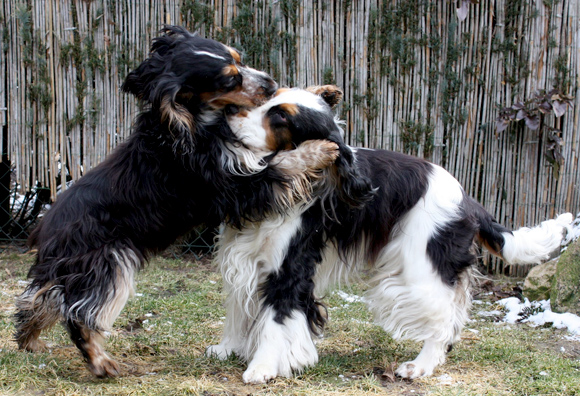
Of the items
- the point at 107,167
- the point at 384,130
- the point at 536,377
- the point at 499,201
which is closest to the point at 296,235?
the point at 107,167

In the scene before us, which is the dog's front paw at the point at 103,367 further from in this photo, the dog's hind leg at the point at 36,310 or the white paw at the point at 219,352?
the white paw at the point at 219,352

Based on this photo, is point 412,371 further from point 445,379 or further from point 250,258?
point 250,258

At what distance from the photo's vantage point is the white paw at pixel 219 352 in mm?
3570

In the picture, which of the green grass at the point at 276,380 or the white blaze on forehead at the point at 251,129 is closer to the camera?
the green grass at the point at 276,380

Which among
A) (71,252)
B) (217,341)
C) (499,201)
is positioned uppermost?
(71,252)

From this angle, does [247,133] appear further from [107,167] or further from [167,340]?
[167,340]

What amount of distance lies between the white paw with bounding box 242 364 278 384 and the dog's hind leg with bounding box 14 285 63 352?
1.03 meters

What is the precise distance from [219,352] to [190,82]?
5.32ft

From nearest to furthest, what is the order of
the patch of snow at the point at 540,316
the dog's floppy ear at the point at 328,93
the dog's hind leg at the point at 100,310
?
1. the dog's hind leg at the point at 100,310
2. the dog's floppy ear at the point at 328,93
3. the patch of snow at the point at 540,316

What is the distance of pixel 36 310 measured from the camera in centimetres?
306

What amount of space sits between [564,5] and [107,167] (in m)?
4.53

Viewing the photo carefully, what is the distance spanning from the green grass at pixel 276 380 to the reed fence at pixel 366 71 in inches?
64.7

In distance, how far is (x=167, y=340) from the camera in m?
3.86

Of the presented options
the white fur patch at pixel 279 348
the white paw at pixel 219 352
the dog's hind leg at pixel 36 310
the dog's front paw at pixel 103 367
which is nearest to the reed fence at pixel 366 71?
the dog's hind leg at pixel 36 310
